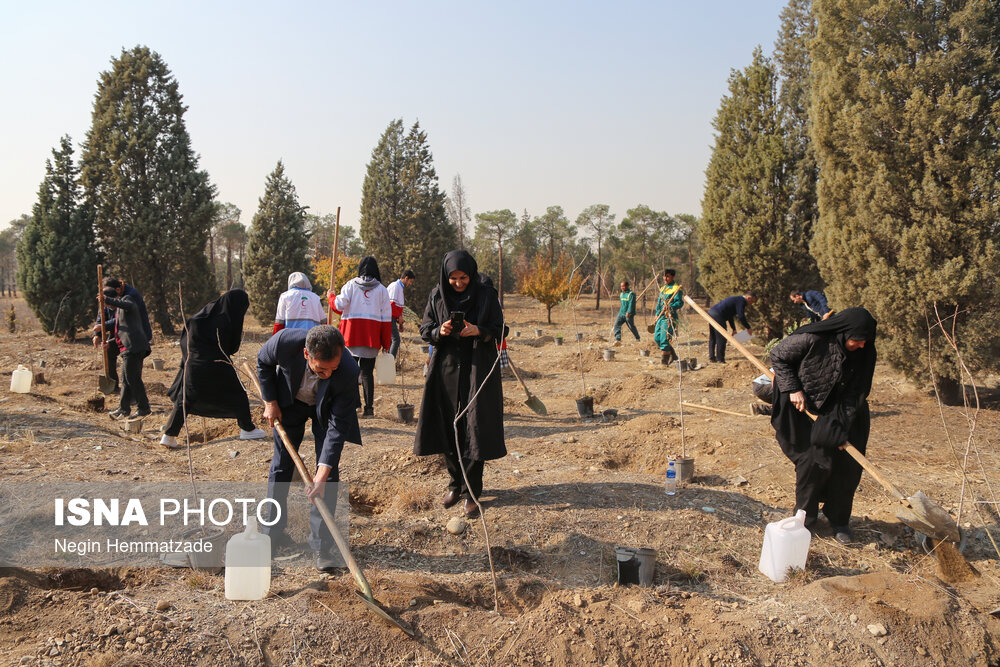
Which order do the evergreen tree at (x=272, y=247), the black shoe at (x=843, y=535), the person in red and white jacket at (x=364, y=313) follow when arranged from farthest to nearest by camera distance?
the evergreen tree at (x=272, y=247), the person in red and white jacket at (x=364, y=313), the black shoe at (x=843, y=535)

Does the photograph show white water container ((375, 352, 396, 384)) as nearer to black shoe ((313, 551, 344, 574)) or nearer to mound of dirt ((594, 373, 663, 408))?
mound of dirt ((594, 373, 663, 408))

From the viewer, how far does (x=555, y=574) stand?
11.6ft

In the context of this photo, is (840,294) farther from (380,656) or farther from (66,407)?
(66,407)

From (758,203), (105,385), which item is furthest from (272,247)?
(758,203)

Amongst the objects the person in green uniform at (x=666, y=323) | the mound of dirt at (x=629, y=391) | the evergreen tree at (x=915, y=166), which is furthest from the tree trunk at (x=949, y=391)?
the person in green uniform at (x=666, y=323)

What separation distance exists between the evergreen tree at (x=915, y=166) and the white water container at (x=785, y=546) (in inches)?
189

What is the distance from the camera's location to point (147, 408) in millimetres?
6867

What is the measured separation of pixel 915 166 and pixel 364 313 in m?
6.41

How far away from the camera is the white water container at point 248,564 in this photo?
295 cm

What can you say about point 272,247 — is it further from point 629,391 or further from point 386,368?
point 629,391

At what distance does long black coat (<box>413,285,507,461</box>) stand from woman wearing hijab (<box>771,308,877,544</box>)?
1.83 m

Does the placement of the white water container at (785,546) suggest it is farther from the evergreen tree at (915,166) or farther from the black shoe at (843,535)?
the evergreen tree at (915,166)

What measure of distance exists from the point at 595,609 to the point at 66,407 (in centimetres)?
690

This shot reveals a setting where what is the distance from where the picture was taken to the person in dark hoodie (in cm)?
646
